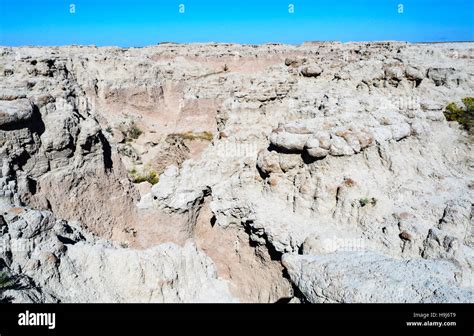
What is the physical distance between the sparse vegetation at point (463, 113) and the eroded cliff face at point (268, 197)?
7 cm

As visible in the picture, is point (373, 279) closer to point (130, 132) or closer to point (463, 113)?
point (463, 113)

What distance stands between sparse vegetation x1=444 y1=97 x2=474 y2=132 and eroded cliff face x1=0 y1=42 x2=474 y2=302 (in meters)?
0.07

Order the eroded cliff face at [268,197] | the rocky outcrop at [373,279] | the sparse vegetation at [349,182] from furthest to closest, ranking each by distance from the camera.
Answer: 1. the sparse vegetation at [349,182]
2. the eroded cliff face at [268,197]
3. the rocky outcrop at [373,279]

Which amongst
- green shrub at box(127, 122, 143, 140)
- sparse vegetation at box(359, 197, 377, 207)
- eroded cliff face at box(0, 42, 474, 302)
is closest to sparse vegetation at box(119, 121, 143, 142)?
green shrub at box(127, 122, 143, 140)

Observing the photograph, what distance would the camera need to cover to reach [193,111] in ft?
72.4

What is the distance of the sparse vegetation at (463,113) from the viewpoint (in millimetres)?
8916

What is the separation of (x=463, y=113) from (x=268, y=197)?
569cm

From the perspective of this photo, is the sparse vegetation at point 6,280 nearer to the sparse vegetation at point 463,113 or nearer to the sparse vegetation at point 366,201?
the sparse vegetation at point 366,201

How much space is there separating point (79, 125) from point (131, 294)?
Answer: 15.2 feet

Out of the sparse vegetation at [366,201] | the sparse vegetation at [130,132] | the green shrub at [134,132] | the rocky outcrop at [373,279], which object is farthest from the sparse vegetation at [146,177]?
the rocky outcrop at [373,279]

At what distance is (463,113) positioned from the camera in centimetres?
916

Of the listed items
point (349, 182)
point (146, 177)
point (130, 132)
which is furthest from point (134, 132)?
point (349, 182)
